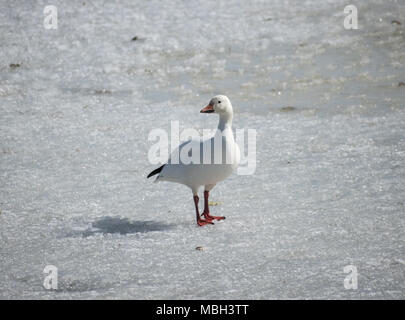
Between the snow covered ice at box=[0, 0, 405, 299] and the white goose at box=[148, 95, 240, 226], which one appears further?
the white goose at box=[148, 95, 240, 226]

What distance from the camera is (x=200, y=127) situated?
27.4ft

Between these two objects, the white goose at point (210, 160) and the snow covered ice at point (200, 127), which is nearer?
the snow covered ice at point (200, 127)

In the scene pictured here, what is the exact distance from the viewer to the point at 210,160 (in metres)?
5.47

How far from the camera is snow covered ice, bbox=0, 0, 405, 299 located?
480 centimetres

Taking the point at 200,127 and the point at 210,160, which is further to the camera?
the point at 200,127

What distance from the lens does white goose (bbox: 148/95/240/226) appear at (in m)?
5.48

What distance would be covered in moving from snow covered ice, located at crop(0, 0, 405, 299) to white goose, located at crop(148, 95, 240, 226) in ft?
1.53

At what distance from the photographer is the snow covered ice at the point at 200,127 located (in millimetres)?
4805

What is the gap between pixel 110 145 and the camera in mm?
7848

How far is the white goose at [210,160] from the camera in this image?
5.48m

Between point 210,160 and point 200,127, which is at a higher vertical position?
point 200,127

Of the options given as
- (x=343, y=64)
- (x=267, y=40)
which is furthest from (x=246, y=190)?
(x=267, y=40)

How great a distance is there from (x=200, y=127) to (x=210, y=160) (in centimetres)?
293

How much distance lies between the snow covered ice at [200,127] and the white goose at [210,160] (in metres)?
0.47
